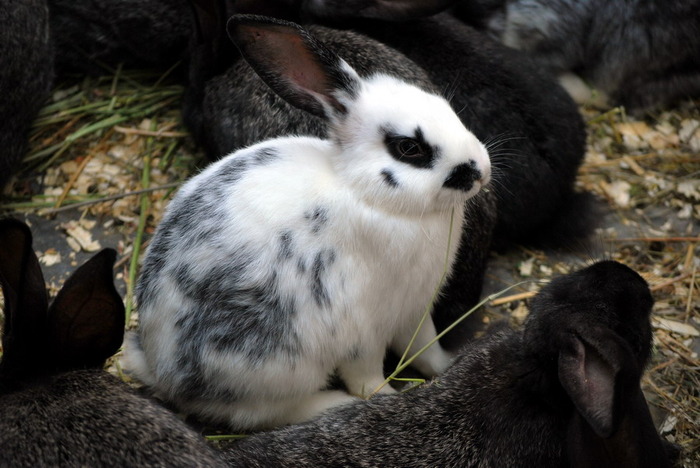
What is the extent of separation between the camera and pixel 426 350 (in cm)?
332

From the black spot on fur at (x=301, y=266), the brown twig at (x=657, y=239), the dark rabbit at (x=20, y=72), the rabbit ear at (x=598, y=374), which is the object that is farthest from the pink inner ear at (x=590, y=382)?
the dark rabbit at (x=20, y=72)

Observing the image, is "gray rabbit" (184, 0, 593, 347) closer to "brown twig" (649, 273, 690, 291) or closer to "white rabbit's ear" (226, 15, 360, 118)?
"brown twig" (649, 273, 690, 291)

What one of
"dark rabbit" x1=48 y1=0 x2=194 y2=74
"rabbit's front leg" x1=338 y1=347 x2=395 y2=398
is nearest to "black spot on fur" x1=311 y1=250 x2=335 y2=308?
"rabbit's front leg" x1=338 y1=347 x2=395 y2=398

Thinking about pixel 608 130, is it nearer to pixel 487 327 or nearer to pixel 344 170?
pixel 487 327

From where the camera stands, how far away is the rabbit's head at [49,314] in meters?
2.45

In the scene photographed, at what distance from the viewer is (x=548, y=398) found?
2639mm

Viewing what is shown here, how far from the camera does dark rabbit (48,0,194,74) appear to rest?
4.38m

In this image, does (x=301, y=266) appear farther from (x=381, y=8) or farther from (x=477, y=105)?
(x=381, y=8)

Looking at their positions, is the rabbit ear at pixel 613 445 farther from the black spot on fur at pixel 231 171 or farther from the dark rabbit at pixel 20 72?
the dark rabbit at pixel 20 72

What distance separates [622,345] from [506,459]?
586mm

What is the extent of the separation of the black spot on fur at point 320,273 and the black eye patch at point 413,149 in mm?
368

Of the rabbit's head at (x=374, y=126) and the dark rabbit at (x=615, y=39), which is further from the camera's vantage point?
the dark rabbit at (x=615, y=39)

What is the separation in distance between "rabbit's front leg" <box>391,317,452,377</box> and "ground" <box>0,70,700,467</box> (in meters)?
0.36

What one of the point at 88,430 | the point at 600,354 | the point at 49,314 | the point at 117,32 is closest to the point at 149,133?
the point at 117,32
